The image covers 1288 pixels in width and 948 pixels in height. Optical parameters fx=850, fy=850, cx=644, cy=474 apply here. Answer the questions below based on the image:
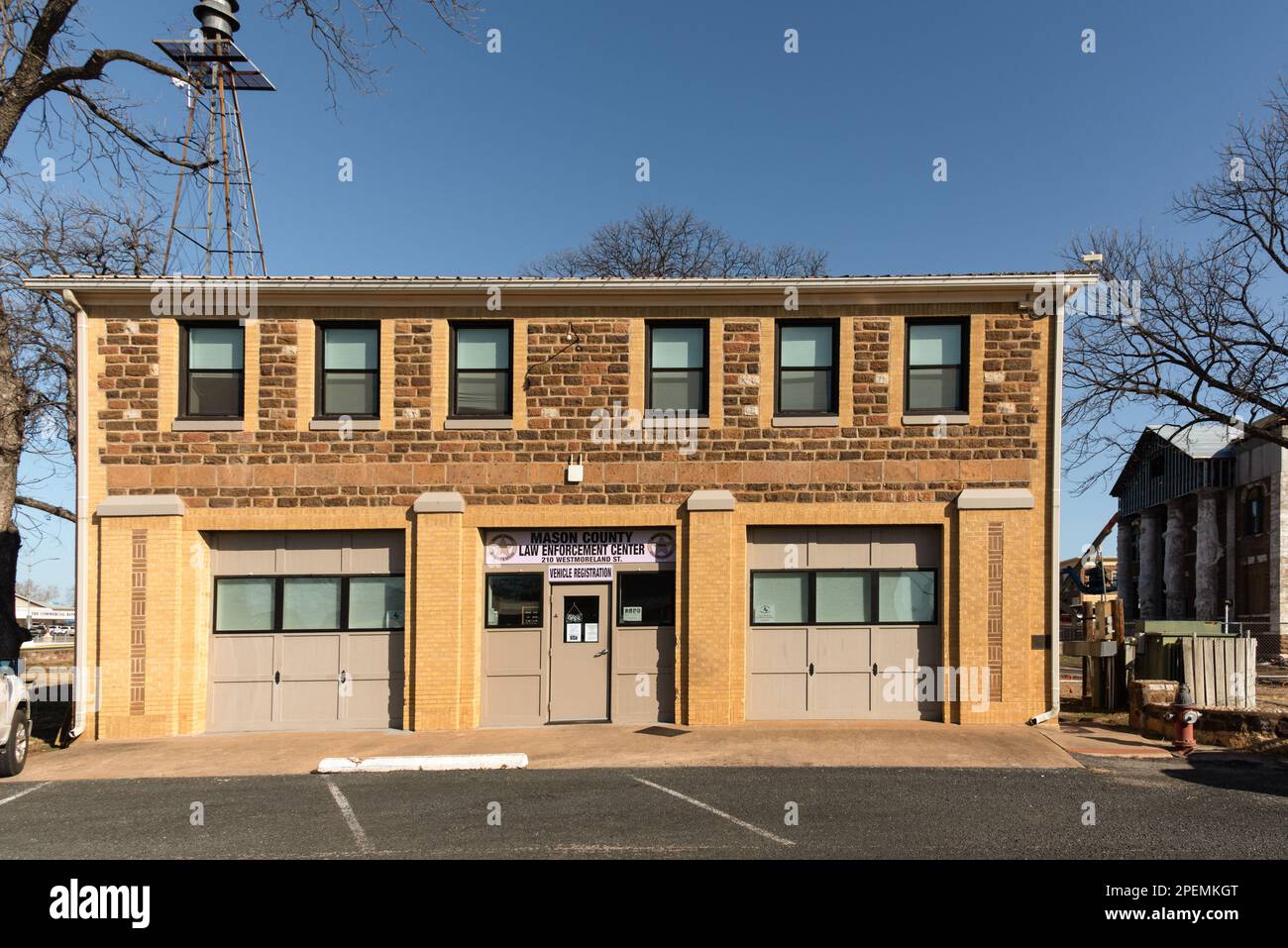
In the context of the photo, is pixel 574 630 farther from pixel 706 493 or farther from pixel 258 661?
pixel 258 661

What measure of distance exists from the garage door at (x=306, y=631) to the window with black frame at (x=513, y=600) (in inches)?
56.3

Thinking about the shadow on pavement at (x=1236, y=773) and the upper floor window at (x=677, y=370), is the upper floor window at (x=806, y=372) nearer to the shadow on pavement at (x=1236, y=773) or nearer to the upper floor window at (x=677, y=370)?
the upper floor window at (x=677, y=370)

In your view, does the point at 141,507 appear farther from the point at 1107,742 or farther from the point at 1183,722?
the point at 1183,722

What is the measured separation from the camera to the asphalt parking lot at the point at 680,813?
25.6 feet

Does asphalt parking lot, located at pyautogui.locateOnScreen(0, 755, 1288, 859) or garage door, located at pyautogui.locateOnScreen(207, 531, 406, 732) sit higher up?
garage door, located at pyautogui.locateOnScreen(207, 531, 406, 732)

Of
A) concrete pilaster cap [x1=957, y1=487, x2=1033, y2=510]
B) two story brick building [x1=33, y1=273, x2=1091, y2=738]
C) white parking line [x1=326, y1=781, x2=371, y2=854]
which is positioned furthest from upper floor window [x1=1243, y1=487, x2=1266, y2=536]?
white parking line [x1=326, y1=781, x2=371, y2=854]

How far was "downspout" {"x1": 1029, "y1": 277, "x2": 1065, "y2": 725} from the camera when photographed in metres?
13.2

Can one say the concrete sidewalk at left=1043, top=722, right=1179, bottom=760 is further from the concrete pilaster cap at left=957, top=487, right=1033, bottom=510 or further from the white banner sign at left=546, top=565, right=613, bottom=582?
the white banner sign at left=546, top=565, right=613, bottom=582

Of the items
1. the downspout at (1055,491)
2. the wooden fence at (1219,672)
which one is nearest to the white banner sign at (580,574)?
the downspout at (1055,491)

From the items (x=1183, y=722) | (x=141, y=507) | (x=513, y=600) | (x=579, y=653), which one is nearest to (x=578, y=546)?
(x=513, y=600)

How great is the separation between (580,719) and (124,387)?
→ 8.91 m

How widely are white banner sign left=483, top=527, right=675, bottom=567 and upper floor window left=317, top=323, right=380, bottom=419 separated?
9.77 ft

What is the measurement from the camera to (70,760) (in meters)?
11.9

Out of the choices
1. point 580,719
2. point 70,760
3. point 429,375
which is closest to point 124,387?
point 429,375
